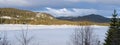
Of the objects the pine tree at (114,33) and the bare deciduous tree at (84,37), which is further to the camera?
the bare deciduous tree at (84,37)

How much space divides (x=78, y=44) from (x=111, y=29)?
957 cm

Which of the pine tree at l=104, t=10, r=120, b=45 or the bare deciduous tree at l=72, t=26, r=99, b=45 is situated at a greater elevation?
the pine tree at l=104, t=10, r=120, b=45

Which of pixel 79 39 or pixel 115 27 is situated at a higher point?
pixel 115 27

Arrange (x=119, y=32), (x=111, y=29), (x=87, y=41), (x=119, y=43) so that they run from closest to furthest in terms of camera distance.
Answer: (x=119, y=43)
(x=119, y=32)
(x=111, y=29)
(x=87, y=41)

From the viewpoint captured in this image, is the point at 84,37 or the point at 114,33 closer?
the point at 114,33

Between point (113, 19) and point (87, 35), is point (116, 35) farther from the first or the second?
point (87, 35)

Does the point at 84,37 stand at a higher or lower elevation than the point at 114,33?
lower

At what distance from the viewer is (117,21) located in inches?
880

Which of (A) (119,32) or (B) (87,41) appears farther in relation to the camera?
(B) (87,41)

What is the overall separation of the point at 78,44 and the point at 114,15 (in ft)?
29.2

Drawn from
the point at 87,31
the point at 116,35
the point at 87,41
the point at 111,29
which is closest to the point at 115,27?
the point at 111,29

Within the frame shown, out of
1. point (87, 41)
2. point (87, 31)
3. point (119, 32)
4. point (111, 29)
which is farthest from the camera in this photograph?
point (87, 31)

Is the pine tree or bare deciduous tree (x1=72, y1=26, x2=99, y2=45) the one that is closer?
the pine tree

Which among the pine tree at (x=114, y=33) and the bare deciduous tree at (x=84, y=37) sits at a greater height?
the pine tree at (x=114, y=33)
